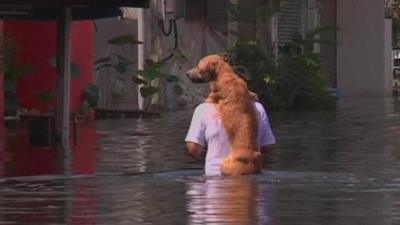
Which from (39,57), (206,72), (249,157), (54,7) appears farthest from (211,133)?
(39,57)

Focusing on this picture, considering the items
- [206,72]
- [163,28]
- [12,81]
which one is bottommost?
[12,81]

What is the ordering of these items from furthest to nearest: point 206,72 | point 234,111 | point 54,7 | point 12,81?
point 12,81 < point 54,7 < point 206,72 < point 234,111

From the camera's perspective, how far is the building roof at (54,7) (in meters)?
16.3

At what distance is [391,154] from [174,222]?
7385 millimetres

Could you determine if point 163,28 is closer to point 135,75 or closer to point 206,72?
point 135,75

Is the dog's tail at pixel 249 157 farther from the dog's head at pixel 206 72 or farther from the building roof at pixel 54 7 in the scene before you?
the building roof at pixel 54 7

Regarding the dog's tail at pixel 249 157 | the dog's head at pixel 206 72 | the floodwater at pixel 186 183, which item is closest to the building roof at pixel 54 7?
the floodwater at pixel 186 183

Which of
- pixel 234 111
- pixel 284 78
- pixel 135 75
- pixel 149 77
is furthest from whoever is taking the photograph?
pixel 284 78

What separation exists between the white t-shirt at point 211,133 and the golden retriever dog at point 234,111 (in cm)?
5

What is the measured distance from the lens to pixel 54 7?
55.7 feet

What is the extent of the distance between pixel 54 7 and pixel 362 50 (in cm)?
2737

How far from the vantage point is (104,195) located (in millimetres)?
10531

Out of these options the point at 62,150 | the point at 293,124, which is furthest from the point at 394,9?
the point at 62,150

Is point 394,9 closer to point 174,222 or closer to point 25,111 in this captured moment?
point 25,111
